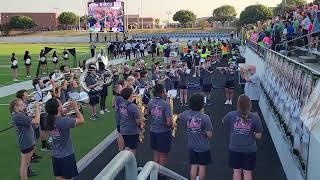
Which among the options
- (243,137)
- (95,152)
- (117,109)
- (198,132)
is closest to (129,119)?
(117,109)

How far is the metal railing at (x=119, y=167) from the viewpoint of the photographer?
2.68 metres

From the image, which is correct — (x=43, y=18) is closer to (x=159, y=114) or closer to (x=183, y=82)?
(x=183, y=82)

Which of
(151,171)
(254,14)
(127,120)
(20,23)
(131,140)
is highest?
(254,14)

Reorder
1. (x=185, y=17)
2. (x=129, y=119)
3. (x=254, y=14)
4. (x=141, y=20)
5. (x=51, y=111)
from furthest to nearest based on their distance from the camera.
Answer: (x=141, y=20)
(x=185, y=17)
(x=254, y=14)
(x=129, y=119)
(x=51, y=111)

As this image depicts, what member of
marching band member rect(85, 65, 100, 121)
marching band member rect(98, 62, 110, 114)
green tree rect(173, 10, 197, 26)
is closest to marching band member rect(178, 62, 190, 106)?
marching band member rect(98, 62, 110, 114)

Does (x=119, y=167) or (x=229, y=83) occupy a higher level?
(x=119, y=167)

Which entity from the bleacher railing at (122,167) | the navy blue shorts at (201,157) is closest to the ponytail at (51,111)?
the navy blue shorts at (201,157)

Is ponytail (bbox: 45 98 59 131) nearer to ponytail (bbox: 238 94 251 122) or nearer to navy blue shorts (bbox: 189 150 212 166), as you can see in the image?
navy blue shorts (bbox: 189 150 212 166)

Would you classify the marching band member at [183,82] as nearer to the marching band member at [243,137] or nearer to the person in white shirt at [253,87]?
the person in white shirt at [253,87]

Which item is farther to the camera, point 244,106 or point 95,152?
point 95,152

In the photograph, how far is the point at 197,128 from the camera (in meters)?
7.35

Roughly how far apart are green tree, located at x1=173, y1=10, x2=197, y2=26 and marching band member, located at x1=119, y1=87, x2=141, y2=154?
114301mm

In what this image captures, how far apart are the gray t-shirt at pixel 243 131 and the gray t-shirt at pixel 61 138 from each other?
2.49 metres

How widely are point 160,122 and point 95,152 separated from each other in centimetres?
265
